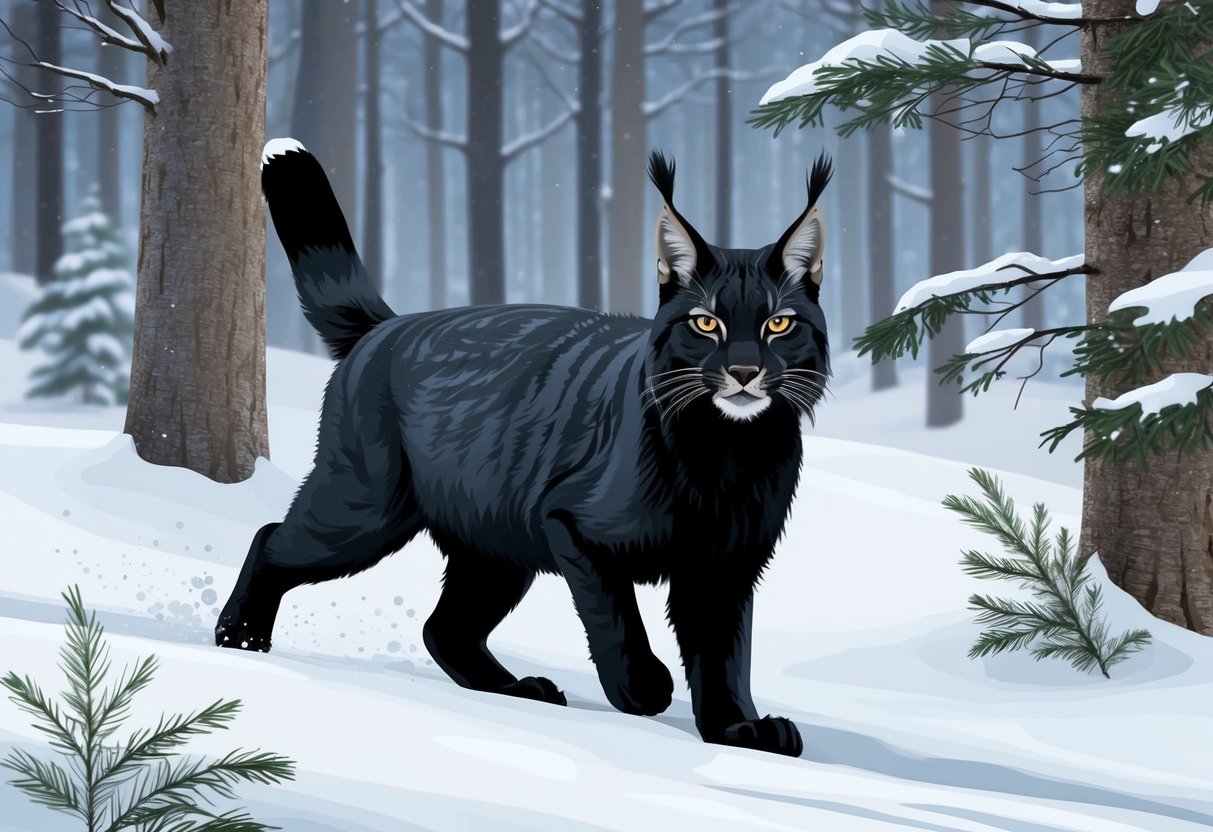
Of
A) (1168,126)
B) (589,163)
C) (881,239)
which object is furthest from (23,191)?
(1168,126)

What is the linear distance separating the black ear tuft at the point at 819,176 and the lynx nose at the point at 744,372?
0.48 meters

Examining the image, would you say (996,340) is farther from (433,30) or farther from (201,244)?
(433,30)

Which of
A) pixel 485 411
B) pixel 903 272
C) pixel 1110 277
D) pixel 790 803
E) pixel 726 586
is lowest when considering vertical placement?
pixel 790 803

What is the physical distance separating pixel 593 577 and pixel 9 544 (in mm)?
3300

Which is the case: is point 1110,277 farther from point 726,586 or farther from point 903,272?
point 903,272

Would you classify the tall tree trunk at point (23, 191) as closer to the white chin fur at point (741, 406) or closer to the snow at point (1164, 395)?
the white chin fur at point (741, 406)

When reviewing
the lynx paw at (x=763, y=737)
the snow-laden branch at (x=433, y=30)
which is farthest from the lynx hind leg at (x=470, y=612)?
the snow-laden branch at (x=433, y=30)

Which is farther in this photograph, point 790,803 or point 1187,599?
point 1187,599

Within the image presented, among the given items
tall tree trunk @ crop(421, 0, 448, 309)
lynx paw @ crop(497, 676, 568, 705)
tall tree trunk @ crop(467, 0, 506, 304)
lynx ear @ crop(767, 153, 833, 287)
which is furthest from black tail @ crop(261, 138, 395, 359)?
tall tree trunk @ crop(421, 0, 448, 309)

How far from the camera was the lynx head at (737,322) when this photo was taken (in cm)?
363

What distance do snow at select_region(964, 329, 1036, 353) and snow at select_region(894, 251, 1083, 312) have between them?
0.19 meters

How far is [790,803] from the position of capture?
10.7 feet

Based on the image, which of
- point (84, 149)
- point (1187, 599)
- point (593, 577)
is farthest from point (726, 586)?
point (84, 149)

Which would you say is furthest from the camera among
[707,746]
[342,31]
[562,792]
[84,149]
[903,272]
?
[903,272]
